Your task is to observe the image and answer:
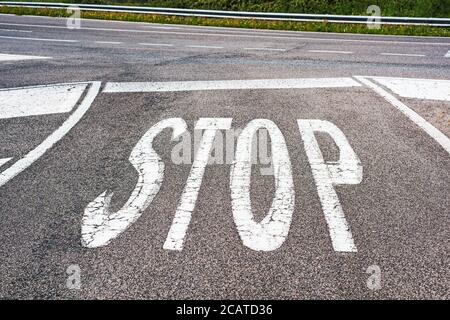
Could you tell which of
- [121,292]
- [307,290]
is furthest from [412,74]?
[121,292]

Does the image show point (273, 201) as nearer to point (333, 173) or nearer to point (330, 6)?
point (333, 173)

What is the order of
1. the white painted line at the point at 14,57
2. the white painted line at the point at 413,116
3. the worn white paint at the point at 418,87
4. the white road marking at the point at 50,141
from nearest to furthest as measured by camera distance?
1. the white road marking at the point at 50,141
2. the white painted line at the point at 413,116
3. the worn white paint at the point at 418,87
4. the white painted line at the point at 14,57

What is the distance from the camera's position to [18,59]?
39.8 ft

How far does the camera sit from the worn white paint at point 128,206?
154 inches

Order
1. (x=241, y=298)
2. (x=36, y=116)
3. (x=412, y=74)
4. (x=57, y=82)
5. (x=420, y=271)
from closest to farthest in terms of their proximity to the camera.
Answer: (x=241, y=298) → (x=420, y=271) → (x=36, y=116) → (x=57, y=82) → (x=412, y=74)

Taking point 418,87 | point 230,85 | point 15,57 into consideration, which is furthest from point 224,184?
point 15,57

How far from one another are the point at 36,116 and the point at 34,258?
4414mm

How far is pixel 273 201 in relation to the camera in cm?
445

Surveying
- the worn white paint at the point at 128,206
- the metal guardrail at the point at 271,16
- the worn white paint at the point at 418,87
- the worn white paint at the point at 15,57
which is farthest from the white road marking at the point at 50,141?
the metal guardrail at the point at 271,16

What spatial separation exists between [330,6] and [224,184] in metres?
23.3

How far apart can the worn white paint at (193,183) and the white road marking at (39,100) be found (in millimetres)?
2647

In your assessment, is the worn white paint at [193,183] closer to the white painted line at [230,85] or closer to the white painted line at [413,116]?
the white painted line at [230,85]

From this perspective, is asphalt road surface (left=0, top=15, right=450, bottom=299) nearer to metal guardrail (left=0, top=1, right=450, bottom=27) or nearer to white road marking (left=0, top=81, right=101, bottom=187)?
white road marking (left=0, top=81, right=101, bottom=187)

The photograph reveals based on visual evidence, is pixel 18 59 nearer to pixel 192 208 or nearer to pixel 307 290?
pixel 192 208
